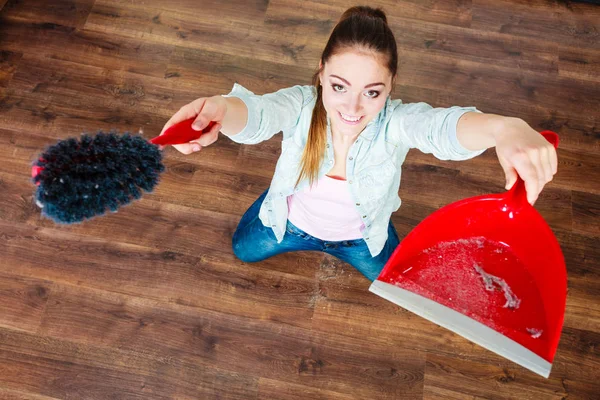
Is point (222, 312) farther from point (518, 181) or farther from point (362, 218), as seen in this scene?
point (518, 181)

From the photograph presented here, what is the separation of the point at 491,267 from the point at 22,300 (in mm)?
1252

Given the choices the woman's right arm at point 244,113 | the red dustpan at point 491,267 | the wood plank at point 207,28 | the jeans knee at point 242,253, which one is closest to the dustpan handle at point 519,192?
the red dustpan at point 491,267

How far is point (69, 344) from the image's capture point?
154cm

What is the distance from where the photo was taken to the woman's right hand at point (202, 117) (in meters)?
0.85

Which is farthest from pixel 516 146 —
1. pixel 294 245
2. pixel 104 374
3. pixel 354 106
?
pixel 104 374

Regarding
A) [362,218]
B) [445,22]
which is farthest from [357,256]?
[445,22]

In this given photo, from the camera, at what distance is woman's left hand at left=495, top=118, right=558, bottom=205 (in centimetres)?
82

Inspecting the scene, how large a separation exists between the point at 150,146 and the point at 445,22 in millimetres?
1475

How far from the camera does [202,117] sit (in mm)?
868

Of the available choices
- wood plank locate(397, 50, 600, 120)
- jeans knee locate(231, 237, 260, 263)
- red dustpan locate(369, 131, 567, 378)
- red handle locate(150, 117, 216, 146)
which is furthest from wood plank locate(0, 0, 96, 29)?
red dustpan locate(369, 131, 567, 378)

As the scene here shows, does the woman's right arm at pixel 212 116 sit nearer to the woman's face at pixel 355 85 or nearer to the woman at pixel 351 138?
the woman at pixel 351 138

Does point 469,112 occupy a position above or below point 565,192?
above

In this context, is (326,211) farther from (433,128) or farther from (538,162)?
(538,162)

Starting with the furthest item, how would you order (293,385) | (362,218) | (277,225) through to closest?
(293,385)
(277,225)
(362,218)
